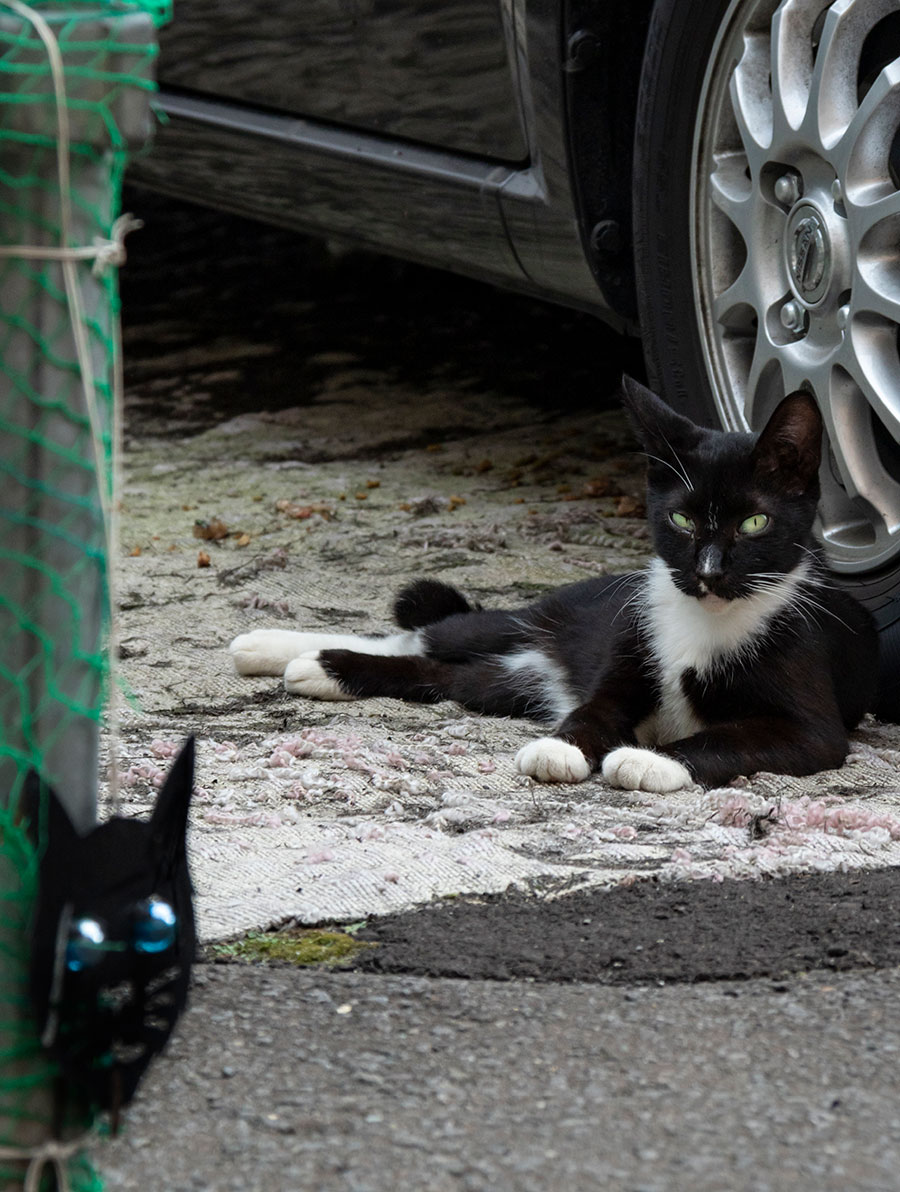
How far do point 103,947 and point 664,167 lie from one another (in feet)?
8.33

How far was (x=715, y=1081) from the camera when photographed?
1.58 metres

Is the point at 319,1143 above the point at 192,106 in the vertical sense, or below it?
below

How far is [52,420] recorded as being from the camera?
4.67 ft

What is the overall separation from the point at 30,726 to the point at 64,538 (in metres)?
0.19

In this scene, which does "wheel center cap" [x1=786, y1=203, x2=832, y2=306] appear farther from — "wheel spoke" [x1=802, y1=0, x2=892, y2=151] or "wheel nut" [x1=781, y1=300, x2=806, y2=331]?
"wheel spoke" [x1=802, y1=0, x2=892, y2=151]

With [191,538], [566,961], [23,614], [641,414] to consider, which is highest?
[23,614]

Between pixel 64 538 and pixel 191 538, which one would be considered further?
pixel 191 538

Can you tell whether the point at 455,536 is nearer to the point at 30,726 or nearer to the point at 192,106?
the point at 192,106

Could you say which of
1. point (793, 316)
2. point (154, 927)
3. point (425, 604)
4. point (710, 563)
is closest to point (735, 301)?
point (793, 316)

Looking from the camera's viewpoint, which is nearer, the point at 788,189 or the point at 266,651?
the point at 788,189

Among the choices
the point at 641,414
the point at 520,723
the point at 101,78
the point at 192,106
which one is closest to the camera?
the point at 101,78

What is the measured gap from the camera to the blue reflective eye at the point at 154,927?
141 cm

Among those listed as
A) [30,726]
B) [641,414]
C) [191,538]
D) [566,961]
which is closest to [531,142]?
[641,414]

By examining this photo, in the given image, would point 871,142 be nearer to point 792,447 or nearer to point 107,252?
point 792,447
